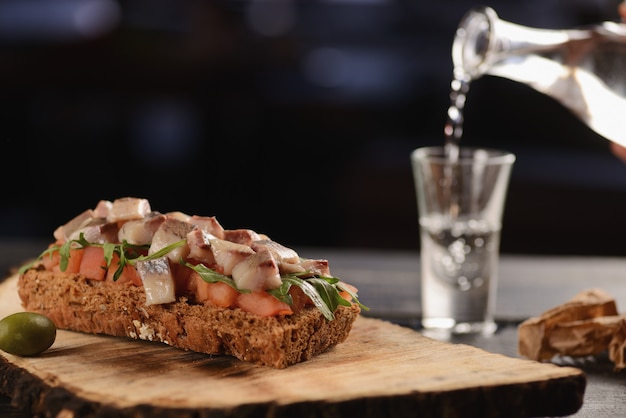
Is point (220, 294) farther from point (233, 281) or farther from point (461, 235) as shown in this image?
point (461, 235)

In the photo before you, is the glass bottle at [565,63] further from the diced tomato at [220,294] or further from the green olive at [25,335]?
the green olive at [25,335]

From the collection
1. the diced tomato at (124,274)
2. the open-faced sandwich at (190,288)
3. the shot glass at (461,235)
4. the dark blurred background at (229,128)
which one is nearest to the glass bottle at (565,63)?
the shot glass at (461,235)

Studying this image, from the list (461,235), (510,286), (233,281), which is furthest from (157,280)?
(510,286)

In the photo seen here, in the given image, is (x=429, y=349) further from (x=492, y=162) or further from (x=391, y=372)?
(x=492, y=162)

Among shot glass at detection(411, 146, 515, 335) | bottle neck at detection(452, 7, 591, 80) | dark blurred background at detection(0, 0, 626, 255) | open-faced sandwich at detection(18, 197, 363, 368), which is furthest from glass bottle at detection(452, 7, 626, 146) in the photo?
dark blurred background at detection(0, 0, 626, 255)

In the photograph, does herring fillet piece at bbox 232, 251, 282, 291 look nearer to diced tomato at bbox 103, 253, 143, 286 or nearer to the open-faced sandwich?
the open-faced sandwich
